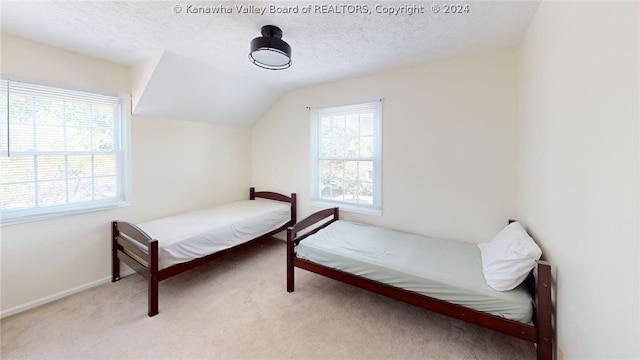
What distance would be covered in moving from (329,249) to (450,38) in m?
2.14

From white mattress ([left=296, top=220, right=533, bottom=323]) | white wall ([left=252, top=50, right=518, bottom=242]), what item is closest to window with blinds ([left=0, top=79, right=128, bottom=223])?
white mattress ([left=296, top=220, right=533, bottom=323])

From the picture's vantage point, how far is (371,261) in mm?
2023

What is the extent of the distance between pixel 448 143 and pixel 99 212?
374cm

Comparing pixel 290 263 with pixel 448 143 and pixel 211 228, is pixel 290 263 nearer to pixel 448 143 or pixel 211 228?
pixel 211 228

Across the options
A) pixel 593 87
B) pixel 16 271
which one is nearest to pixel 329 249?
pixel 593 87

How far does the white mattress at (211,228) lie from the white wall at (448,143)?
1185mm

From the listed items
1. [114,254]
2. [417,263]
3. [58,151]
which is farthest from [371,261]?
[58,151]

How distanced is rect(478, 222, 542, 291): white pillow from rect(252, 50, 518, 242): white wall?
63cm

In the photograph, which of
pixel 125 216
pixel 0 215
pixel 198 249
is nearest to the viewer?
pixel 0 215

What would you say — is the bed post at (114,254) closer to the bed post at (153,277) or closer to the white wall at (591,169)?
the bed post at (153,277)

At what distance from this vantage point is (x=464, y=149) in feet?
7.93

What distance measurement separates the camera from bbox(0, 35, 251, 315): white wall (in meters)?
2.05

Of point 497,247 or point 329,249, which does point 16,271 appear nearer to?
point 329,249

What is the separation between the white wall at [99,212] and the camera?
205 centimetres
